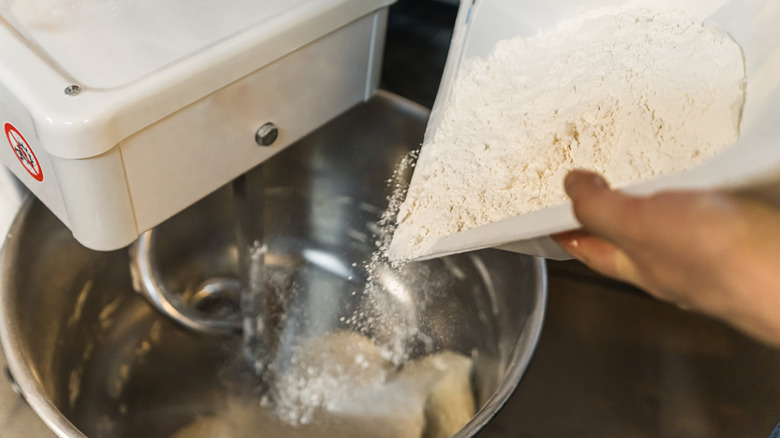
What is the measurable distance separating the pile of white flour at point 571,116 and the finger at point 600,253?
0.26 ft

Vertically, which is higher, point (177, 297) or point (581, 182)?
point (581, 182)

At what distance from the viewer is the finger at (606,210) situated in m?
0.27

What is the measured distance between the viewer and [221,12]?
467 millimetres

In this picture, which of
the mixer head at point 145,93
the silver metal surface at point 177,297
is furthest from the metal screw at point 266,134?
the silver metal surface at point 177,297

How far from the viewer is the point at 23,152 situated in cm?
45

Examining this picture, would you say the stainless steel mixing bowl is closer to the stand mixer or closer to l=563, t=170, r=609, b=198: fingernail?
the stand mixer

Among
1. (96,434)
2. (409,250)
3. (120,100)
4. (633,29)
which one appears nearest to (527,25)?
(633,29)

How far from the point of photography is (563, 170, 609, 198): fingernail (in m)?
0.29

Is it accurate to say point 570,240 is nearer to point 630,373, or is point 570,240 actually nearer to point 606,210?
point 606,210

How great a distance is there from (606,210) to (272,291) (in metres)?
0.55

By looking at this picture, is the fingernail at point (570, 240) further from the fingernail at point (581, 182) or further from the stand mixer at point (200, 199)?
the stand mixer at point (200, 199)

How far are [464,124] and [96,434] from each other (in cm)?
47

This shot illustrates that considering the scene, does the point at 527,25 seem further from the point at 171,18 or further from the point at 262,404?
the point at 262,404

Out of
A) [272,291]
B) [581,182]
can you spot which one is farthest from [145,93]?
[272,291]
